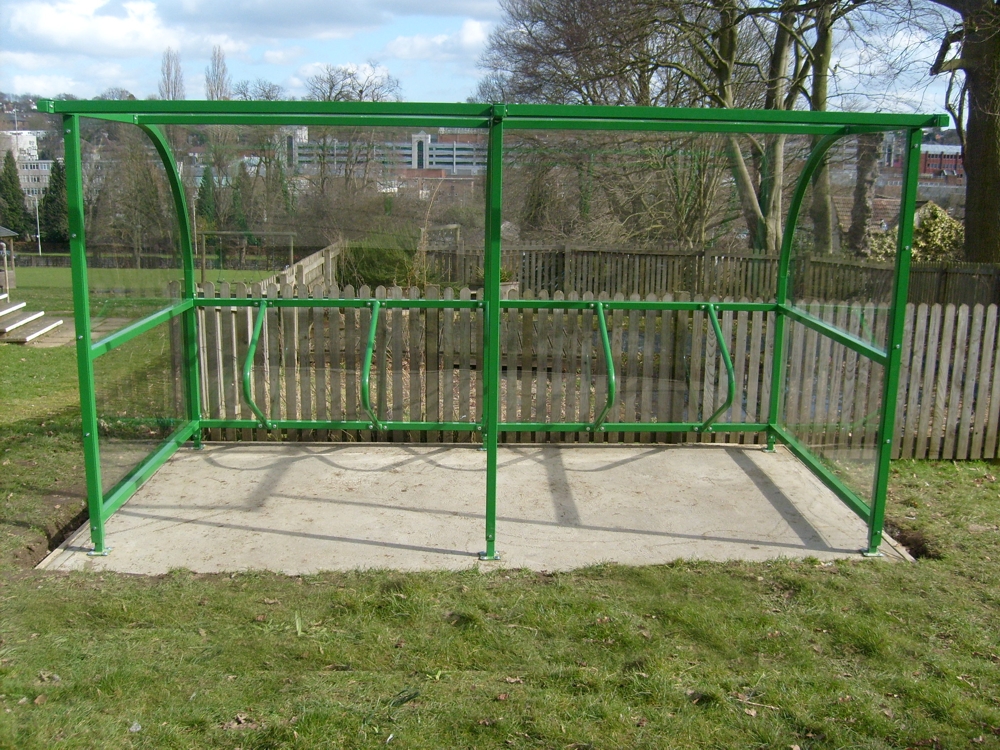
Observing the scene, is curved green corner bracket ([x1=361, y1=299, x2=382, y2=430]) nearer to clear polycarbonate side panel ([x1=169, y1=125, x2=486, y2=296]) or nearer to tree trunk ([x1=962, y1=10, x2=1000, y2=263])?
clear polycarbonate side panel ([x1=169, y1=125, x2=486, y2=296])

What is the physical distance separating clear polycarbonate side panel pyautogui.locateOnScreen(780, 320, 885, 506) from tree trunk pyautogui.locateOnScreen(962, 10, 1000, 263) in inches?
283

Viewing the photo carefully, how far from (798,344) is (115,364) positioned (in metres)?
4.34

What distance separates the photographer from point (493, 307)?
14.1 ft

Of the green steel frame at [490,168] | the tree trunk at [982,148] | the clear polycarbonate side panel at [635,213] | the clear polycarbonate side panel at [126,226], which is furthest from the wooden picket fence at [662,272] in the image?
the clear polycarbonate side panel at [126,226]

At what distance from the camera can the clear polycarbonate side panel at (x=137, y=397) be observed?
185 inches

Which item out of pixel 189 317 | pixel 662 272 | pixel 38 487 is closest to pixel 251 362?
pixel 189 317

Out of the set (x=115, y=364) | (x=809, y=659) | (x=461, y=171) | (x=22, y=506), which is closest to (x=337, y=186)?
(x=461, y=171)

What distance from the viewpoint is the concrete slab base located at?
457 cm

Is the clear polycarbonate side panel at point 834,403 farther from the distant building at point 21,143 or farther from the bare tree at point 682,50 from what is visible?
the bare tree at point 682,50

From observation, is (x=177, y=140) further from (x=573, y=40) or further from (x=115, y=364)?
(x=573, y=40)

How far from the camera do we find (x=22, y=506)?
16.4ft

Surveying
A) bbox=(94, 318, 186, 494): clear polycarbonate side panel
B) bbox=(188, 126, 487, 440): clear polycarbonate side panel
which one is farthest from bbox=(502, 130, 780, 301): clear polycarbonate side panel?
bbox=(94, 318, 186, 494): clear polycarbonate side panel

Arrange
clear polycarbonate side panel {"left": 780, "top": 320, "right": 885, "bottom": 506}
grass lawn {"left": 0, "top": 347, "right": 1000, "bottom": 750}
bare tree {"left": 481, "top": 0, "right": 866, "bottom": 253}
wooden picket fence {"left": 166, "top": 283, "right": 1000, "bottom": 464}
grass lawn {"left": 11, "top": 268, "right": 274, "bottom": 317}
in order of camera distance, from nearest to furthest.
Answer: grass lawn {"left": 0, "top": 347, "right": 1000, "bottom": 750}, grass lawn {"left": 11, "top": 268, "right": 274, "bottom": 317}, clear polycarbonate side panel {"left": 780, "top": 320, "right": 885, "bottom": 506}, wooden picket fence {"left": 166, "top": 283, "right": 1000, "bottom": 464}, bare tree {"left": 481, "top": 0, "right": 866, "bottom": 253}

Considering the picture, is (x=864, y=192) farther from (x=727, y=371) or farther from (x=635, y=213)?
(x=635, y=213)
